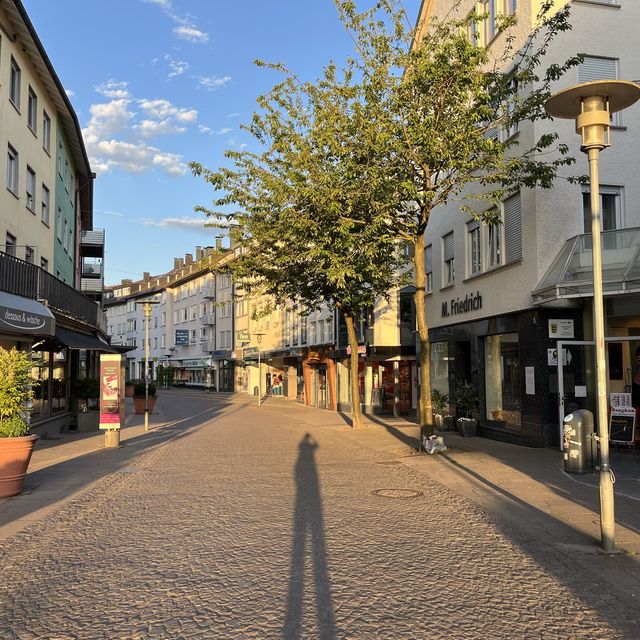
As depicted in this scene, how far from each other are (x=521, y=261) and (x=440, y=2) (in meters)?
11.2

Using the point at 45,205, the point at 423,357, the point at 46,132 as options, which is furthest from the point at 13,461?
the point at 46,132

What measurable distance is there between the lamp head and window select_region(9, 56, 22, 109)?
17.3 meters

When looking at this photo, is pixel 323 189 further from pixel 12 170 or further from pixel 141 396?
pixel 141 396

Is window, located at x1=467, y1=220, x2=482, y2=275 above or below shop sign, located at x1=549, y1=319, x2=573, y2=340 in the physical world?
above

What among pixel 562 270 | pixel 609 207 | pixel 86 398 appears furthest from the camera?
pixel 86 398

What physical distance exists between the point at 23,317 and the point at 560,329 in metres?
11.2

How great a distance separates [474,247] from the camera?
1864cm

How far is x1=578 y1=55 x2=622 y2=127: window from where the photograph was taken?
1511cm

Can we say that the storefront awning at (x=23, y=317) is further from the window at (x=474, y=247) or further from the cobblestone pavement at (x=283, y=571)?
the window at (x=474, y=247)

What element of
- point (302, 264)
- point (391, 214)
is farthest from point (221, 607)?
point (302, 264)

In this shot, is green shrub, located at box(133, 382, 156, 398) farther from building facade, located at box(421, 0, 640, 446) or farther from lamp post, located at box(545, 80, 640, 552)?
lamp post, located at box(545, 80, 640, 552)

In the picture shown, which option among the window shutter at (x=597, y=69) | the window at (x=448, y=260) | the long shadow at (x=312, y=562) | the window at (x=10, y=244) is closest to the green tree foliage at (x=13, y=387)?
the long shadow at (x=312, y=562)

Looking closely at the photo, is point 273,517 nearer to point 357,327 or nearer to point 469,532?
point 469,532

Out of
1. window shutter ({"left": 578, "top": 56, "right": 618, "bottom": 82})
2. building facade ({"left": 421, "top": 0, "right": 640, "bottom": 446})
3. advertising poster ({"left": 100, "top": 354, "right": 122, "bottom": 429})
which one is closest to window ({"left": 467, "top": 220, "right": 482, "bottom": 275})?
building facade ({"left": 421, "top": 0, "right": 640, "bottom": 446})
